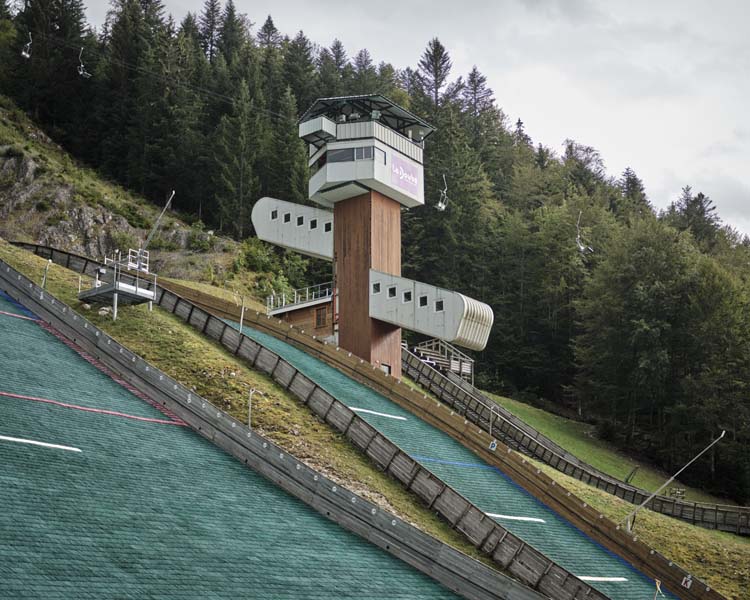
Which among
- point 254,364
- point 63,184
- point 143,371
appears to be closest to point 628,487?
point 254,364

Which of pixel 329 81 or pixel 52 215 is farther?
pixel 329 81

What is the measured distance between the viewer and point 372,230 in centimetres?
3500

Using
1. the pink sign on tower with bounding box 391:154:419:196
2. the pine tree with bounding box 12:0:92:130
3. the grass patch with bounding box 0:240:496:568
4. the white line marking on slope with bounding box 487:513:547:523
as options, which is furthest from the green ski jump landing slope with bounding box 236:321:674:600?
the pine tree with bounding box 12:0:92:130

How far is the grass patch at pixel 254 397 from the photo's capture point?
67.6 feet

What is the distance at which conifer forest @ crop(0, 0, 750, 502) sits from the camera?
1751 inches

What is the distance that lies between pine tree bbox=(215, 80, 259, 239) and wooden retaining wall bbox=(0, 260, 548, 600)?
33.8m

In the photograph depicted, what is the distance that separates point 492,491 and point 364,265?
42.8ft

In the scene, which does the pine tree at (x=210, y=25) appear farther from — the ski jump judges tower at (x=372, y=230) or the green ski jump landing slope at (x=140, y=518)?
the green ski jump landing slope at (x=140, y=518)

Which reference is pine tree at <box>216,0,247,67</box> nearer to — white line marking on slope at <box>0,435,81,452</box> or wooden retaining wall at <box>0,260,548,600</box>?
wooden retaining wall at <box>0,260,548,600</box>

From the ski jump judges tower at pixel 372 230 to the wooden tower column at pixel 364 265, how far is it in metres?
0.04

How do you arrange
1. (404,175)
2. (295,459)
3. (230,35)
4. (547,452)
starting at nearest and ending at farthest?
(295,459) < (547,452) < (404,175) < (230,35)

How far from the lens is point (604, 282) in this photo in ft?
163

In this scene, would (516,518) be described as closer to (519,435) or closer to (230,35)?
(519,435)

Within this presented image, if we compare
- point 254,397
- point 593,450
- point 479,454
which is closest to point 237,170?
point 593,450
